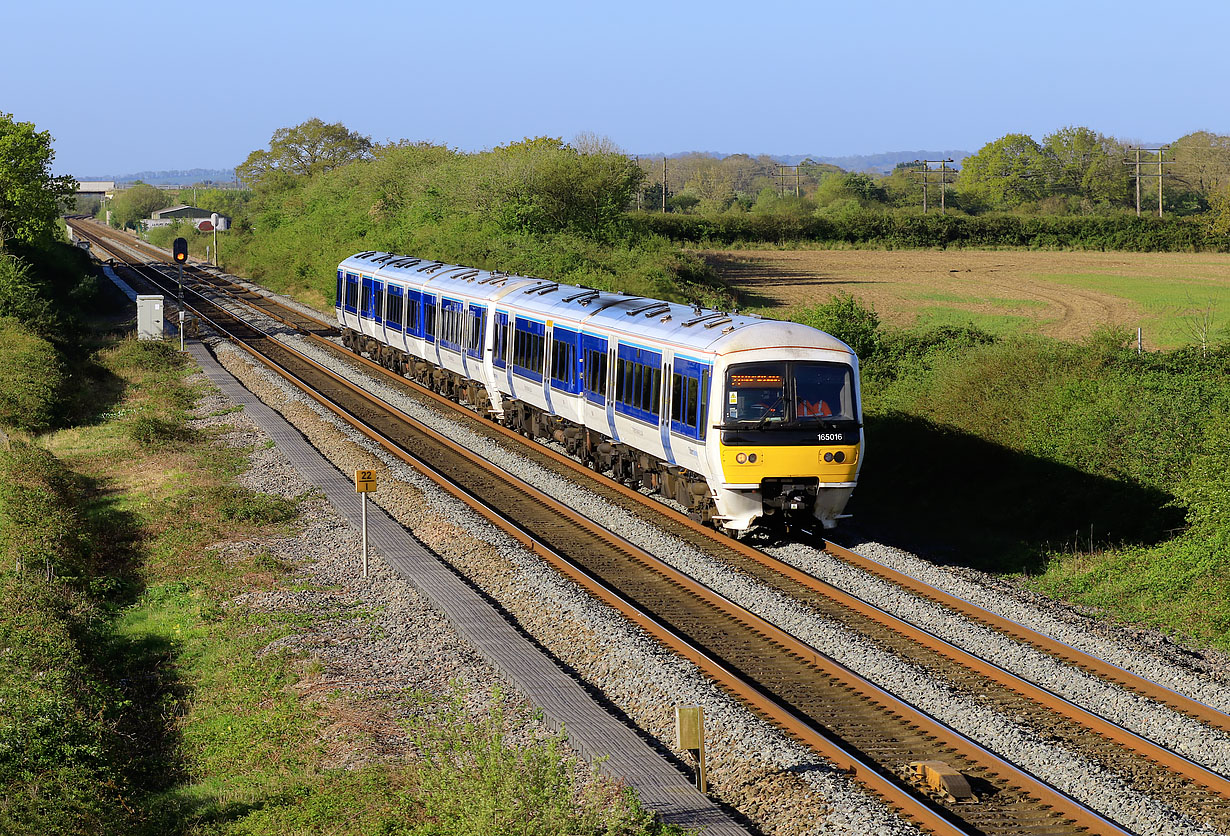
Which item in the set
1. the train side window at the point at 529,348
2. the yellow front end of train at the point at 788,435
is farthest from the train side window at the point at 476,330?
the yellow front end of train at the point at 788,435

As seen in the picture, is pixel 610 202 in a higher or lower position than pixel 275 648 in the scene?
higher

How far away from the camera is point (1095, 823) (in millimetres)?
9070

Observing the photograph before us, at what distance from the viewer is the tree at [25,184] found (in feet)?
156

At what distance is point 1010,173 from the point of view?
123125 millimetres

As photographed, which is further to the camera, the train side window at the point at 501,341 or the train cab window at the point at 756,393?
the train side window at the point at 501,341

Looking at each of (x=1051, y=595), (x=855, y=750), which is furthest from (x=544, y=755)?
(x=1051, y=595)

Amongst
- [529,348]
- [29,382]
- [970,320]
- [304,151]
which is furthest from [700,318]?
[304,151]

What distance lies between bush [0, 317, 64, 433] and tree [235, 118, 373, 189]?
82.2 m

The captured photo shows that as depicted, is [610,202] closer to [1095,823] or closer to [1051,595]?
[1051,595]

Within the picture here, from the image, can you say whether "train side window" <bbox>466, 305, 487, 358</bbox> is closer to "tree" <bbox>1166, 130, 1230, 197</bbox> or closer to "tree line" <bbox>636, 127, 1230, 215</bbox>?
"tree line" <bbox>636, 127, 1230, 215</bbox>

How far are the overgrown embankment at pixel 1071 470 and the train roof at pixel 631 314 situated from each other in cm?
477

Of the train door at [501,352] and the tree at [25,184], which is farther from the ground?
the tree at [25,184]

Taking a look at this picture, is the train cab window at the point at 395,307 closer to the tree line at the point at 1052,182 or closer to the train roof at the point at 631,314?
the train roof at the point at 631,314

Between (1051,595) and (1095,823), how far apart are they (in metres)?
8.37
